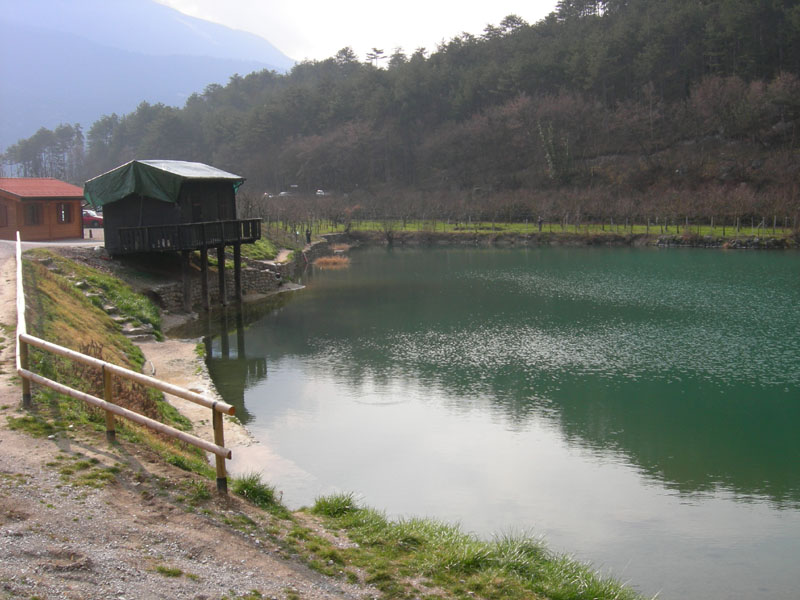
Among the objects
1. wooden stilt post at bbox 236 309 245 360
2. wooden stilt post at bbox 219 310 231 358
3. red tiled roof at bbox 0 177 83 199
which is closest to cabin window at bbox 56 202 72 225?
red tiled roof at bbox 0 177 83 199

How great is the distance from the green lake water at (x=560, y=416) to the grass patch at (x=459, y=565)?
2.07 metres

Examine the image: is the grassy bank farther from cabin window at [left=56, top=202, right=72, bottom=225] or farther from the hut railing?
the hut railing

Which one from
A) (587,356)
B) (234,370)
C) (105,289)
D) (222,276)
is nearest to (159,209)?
(222,276)

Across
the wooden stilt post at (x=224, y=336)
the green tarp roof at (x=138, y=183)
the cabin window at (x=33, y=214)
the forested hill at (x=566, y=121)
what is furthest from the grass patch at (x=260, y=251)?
the forested hill at (x=566, y=121)

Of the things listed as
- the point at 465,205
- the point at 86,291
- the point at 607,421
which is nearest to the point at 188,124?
the point at 465,205

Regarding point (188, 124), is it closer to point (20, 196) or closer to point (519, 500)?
point (20, 196)

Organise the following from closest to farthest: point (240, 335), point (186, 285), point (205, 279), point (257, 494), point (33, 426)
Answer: point (257, 494) < point (33, 426) < point (240, 335) < point (186, 285) < point (205, 279)

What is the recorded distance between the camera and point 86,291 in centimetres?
2425

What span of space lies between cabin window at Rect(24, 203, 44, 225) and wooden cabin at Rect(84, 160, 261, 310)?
4.22 meters

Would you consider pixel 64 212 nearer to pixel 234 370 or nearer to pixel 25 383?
pixel 234 370

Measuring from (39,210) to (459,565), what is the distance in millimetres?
31569

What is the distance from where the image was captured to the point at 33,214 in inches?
1318

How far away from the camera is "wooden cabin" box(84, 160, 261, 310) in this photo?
29703 mm

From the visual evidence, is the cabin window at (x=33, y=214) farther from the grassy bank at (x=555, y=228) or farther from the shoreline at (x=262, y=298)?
the grassy bank at (x=555, y=228)
